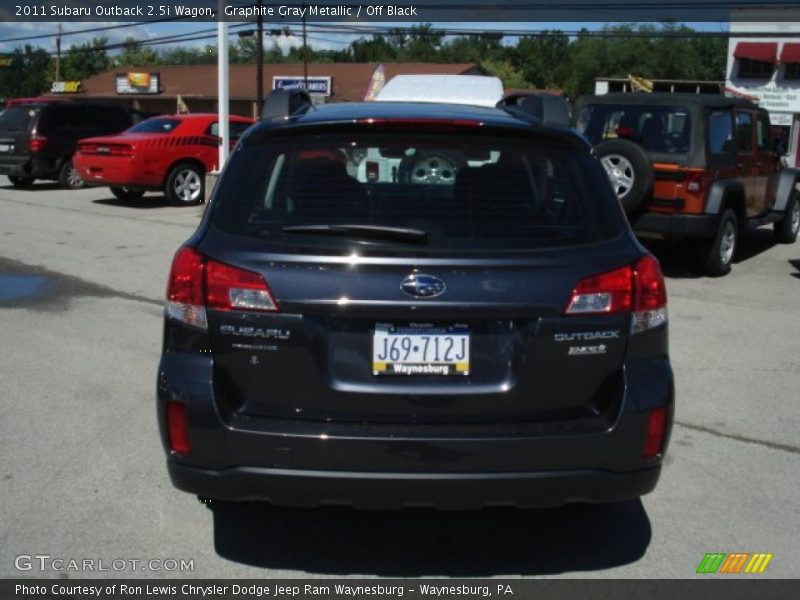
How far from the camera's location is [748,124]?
10.6 m

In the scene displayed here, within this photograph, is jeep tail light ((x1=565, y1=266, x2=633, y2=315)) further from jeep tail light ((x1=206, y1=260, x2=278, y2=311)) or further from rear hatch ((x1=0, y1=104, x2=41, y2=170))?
rear hatch ((x1=0, y1=104, x2=41, y2=170))

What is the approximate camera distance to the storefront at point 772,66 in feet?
115

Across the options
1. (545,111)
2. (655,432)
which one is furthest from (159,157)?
(655,432)

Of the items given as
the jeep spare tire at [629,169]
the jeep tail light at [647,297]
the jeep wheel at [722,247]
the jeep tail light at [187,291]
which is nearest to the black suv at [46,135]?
the jeep spare tire at [629,169]

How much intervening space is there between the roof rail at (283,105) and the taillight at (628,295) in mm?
1469

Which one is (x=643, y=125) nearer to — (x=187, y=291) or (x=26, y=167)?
(x=187, y=291)

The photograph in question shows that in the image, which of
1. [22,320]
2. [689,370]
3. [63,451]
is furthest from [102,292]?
[689,370]

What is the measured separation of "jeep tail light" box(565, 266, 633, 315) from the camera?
308 centimetres

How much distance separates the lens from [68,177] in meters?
19.3

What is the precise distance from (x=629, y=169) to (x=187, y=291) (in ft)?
22.7

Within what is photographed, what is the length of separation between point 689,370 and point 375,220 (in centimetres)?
387

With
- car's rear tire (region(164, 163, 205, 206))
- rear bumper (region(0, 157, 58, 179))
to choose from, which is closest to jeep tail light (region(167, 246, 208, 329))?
car's rear tire (region(164, 163, 205, 206))

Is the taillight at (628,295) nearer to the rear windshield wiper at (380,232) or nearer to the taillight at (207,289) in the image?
the rear windshield wiper at (380,232)

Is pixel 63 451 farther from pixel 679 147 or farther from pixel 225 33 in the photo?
pixel 225 33
